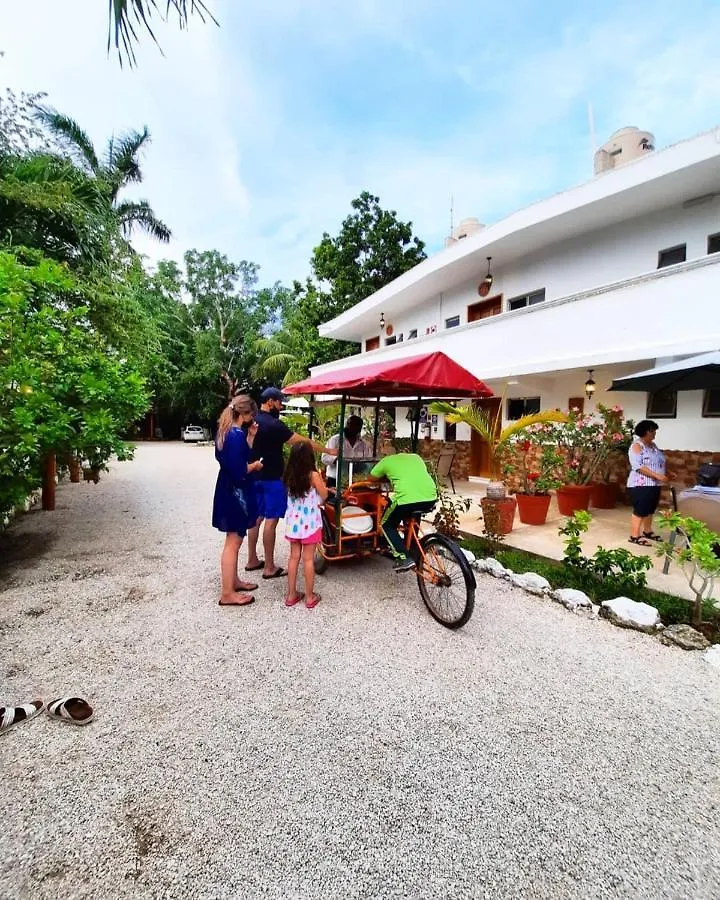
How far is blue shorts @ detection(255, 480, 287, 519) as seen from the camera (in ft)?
14.6

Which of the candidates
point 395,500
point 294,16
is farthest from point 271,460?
point 294,16

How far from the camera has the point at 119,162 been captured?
19.3 m

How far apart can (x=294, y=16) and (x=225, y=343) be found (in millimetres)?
33690

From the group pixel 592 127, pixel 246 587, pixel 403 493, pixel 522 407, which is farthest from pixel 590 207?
pixel 246 587

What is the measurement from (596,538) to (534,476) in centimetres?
139

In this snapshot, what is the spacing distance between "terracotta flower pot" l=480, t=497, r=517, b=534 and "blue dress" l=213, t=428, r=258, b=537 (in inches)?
135

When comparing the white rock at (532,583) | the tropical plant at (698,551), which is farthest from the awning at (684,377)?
the white rock at (532,583)

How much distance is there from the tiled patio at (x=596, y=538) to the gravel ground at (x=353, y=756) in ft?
4.28

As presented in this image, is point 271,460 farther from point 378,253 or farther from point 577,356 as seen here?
point 378,253

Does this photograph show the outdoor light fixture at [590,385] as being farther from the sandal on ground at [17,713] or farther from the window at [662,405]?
the sandal on ground at [17,713]

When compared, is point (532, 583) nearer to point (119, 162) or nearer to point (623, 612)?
point (623, 612)

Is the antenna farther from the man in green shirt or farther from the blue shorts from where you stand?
the blue shorts

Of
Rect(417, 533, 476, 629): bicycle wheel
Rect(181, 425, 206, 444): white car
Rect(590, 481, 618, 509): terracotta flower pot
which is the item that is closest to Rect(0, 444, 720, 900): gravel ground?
Rect(417, 533, 476, 629): bicycle wheel

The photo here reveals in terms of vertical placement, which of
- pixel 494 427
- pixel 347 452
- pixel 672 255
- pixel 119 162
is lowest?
pixel 347 452
